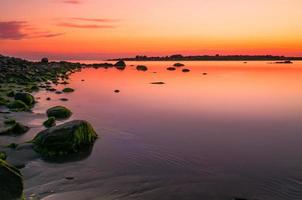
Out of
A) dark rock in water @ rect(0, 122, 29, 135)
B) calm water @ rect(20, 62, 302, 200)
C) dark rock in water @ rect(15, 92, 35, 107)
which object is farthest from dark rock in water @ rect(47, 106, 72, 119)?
dark rock in water @ rect(15, 92, 35, 107)

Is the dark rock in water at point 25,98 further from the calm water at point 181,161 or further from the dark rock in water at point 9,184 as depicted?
the dark rock in water at point 9,184

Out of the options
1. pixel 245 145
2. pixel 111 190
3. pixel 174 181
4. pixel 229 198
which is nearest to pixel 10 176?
pixel 111 190

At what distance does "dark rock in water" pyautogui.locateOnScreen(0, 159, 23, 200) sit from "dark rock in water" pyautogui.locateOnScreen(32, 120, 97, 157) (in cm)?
463

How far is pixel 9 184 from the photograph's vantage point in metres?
8.43

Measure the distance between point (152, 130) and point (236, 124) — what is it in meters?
5.28

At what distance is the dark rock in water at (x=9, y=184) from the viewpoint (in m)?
→ 8.28

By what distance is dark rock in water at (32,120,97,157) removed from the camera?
1349 cm

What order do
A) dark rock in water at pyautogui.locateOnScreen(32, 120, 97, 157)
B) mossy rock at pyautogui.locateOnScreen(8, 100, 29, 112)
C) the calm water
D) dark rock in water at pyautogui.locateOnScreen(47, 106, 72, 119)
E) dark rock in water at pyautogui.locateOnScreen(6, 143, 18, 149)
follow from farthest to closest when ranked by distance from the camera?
mossy rock at pyautogui.locateOnScreen(8, 100, 29, 112), dark rock in water at pyautogui.locateOnScreen(47, 106, 72, 119), dark rock in water at pyautogui.locateOnScreen(6, 143, 18, 149), dark rock in water at pyautogui.locateOnScreen(32, 120, 97, 157), the calm water

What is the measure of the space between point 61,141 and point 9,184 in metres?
5.19

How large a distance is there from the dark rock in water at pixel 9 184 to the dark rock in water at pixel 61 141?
463 cm

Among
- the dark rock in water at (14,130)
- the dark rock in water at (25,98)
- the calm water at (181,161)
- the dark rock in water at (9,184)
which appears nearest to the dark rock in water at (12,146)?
the calm water at (181,161)

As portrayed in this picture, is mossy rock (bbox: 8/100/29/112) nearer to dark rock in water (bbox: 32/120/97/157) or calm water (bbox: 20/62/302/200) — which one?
calm water (bbox: 20/62/302/200)

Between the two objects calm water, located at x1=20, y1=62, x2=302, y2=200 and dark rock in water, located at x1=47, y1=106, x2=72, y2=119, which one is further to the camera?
dark rock in water, located at x1=47, y1=106, x2=72, y2=119

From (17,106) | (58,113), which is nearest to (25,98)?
(17,106)
